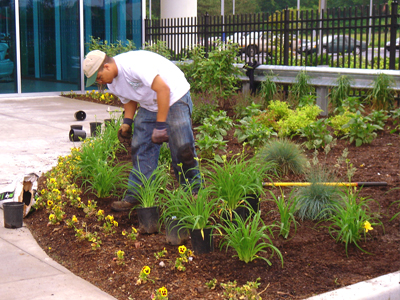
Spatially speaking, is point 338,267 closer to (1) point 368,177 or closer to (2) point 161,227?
(2) point 161,227

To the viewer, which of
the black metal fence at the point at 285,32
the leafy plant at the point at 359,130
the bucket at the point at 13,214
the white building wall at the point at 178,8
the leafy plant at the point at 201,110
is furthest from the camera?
the white building wall at the point at 178,8

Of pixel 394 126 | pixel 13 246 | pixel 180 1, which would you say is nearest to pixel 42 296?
pixel 13 246

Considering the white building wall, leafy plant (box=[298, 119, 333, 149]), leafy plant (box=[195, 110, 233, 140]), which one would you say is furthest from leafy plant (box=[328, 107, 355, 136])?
the white building wall

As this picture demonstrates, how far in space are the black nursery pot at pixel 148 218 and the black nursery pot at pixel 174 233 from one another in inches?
10.2

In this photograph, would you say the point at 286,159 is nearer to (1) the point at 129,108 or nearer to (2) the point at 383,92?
(1) the point at 129,108

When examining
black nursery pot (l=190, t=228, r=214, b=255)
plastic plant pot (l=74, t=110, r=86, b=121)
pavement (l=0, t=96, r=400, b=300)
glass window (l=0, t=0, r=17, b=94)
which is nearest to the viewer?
pavement (l=0, t=96, r=400, b=300)

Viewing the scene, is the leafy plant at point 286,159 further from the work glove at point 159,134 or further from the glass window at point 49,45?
the glass window at point 49,45

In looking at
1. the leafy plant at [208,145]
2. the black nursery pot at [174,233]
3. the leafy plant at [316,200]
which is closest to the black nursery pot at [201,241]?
the black nursery pot at [174,233]

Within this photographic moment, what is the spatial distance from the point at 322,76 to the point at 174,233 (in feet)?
22.7

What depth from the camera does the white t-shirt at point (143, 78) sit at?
175 inches

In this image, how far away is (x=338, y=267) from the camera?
11.9 feet

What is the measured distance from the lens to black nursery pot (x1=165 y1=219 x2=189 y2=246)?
12.9 feet

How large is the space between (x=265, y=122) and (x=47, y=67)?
9.53 m

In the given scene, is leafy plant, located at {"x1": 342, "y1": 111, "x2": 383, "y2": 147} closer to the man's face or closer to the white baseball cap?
the man's face
